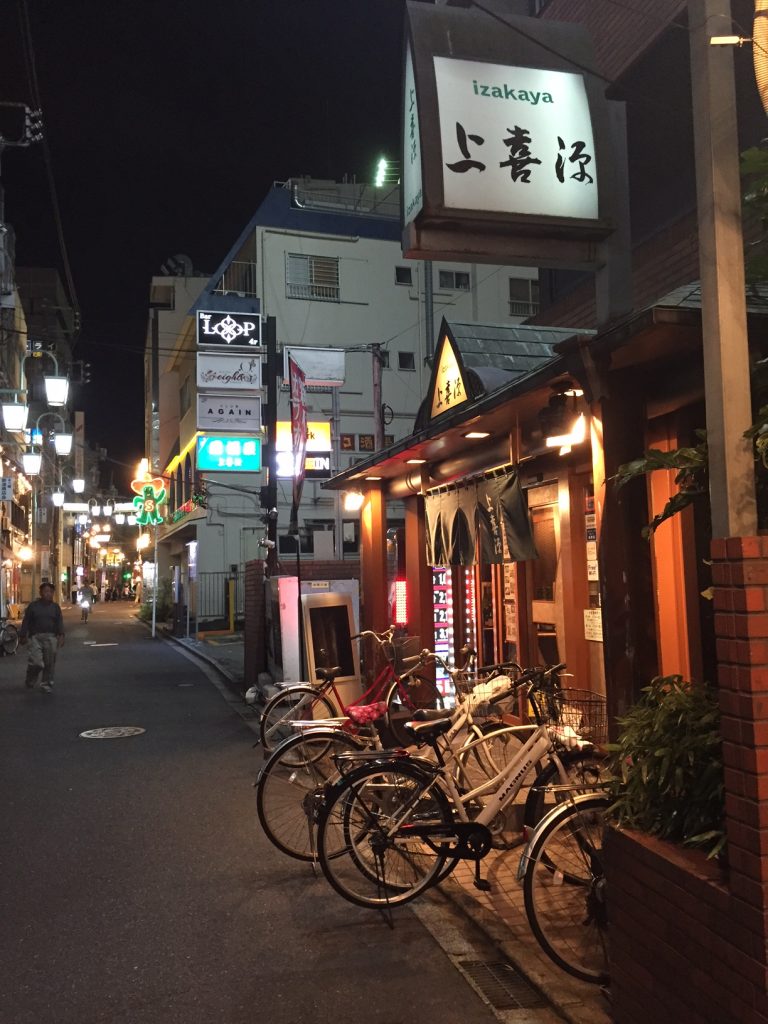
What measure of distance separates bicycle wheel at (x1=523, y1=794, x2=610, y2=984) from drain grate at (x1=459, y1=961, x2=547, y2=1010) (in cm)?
22

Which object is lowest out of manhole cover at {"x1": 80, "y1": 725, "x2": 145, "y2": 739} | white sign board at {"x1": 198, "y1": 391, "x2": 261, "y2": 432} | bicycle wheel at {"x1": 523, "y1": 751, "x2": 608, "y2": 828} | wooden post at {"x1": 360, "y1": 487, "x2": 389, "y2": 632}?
manhole cover at {"x1": 80, "y1": 725, "x2": 145, "y2": 739}

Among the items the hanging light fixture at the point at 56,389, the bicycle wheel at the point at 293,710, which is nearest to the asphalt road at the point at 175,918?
the bicycle wheel at the point at 293,710

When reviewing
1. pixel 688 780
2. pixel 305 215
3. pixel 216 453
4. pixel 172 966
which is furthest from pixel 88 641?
pixel 688 780

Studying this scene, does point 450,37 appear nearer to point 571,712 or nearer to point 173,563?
point 571,712

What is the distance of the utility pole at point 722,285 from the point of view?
3.10 m

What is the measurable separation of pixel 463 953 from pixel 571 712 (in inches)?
66.9

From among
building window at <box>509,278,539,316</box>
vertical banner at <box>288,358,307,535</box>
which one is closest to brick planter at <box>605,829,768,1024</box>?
vertical banner at <box>288,358,307,535</box>

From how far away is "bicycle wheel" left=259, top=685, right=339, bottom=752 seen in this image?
866 cm

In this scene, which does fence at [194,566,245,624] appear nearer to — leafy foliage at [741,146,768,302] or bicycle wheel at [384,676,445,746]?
bicycle wheel at [384,676,445,746]

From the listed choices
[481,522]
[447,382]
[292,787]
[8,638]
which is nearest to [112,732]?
[292,787]

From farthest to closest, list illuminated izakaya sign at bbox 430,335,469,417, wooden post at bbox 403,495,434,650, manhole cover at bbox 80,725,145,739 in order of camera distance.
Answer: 1. wooden post at bbox 403,495,434,650
2. manhole cover at bbox 80,725,145,739
3. illuminated izakaya sign at bbox 430,335,469,417

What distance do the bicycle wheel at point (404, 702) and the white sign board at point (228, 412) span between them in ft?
32.1

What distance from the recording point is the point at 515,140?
6.21 metres

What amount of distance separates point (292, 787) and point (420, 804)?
5.31 feet
